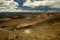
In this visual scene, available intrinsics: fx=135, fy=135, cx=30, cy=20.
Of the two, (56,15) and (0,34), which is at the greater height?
(56,15)

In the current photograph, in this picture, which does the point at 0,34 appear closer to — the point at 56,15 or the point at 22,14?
the point at 22,14

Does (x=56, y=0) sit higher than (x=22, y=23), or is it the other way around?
(x=56, y=0)

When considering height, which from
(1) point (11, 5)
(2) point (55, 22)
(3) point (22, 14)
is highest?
(1) point (11, 5)

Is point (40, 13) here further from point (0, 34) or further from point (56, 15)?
point (0, 34)

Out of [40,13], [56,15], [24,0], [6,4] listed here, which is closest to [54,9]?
[56,15]

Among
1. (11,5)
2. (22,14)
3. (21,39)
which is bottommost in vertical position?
(21,39)

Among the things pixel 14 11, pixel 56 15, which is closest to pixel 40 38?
pixel 56 15
